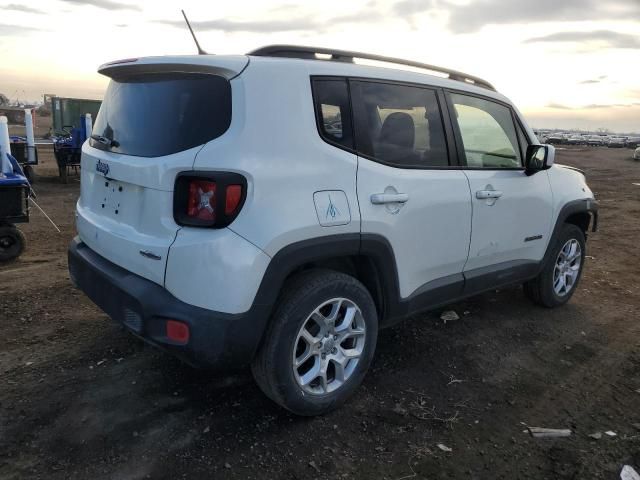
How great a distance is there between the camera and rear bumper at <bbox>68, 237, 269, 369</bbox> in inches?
97.5

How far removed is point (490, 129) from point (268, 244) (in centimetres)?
235

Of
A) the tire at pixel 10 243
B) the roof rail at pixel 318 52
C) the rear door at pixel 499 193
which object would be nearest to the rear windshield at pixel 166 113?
the roof rail at pixel 318 52

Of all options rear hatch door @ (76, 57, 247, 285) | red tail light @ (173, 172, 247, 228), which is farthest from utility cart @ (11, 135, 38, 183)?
red tail light @ (173, 172, 247, 228)

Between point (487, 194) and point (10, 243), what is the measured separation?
5.10m

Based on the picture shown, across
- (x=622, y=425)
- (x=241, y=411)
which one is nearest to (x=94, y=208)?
(x=241, y=411)

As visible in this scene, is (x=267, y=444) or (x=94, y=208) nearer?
(x=267, y=444)

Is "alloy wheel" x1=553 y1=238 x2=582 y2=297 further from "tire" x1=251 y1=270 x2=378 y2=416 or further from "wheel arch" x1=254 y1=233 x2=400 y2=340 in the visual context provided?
"tire" x1=251 y1=270 x2=378 y2=416

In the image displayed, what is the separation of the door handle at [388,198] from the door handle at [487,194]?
780 millimetres

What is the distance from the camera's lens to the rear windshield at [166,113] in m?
2.58

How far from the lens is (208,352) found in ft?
8.25

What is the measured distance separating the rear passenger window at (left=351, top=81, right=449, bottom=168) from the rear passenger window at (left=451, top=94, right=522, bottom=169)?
28 centimetres

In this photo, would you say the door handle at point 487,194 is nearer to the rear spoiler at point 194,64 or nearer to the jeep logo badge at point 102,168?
the rear spoiler at point 194,64

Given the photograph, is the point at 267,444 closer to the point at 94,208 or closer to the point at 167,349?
the point at 167,349

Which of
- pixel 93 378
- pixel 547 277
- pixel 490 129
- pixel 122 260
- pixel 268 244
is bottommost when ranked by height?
pixel 93 378
